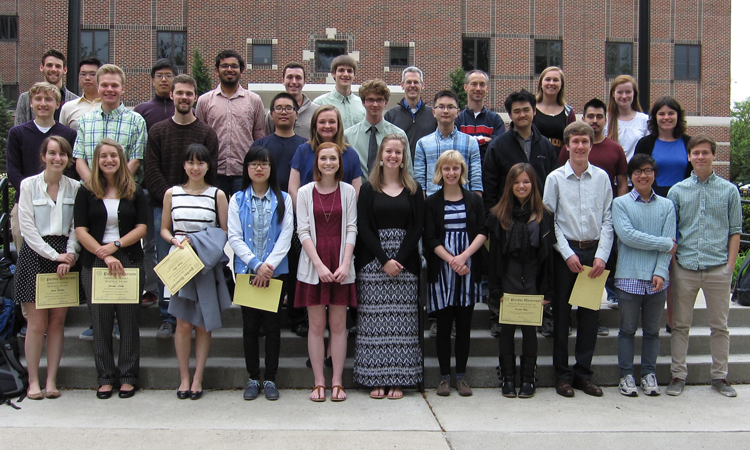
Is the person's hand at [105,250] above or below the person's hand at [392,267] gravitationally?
above

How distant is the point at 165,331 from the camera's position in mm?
5070

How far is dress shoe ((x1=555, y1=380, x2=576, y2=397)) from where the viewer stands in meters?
4.66

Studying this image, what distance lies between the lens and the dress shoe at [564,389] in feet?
15.3

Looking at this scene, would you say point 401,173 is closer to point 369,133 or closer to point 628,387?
point 369,133

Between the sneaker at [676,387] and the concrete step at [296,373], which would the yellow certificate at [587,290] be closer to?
the concrete step at [296,373]

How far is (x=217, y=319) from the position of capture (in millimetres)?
4547

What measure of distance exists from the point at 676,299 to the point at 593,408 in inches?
51.2

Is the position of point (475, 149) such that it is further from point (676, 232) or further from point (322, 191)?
point (676, 232)

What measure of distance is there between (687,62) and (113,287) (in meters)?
29.4

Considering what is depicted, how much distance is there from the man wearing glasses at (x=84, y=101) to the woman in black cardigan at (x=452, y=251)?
373 centimetres

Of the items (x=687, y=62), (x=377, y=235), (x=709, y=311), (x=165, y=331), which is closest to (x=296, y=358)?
(x=165, y=331)

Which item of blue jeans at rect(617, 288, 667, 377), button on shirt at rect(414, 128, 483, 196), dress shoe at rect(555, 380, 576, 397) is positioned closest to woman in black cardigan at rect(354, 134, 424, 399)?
button on shirt at rect(414, 128, 483, 196)

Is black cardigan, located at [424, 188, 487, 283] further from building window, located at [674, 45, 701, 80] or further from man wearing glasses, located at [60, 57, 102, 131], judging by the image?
building window, located at [674, 45, 701, 80]

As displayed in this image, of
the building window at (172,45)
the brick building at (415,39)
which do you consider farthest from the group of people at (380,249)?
the building window at (172,45)
